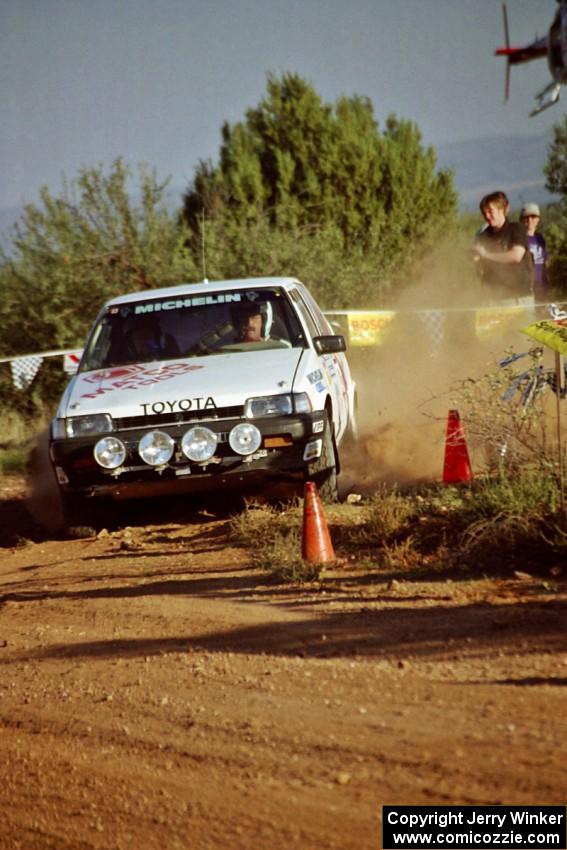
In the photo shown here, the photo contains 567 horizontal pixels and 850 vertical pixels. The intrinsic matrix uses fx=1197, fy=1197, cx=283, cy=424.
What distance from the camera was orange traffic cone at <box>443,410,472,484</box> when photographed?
341 inches

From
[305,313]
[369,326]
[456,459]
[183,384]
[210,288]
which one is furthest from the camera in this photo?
[369,326]

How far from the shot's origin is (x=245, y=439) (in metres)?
8.12

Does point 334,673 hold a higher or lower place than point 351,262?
lower

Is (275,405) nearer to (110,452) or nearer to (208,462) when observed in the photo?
(208,462)

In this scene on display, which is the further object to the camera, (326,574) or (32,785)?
(326,574)

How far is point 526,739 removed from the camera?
3959 millimetres

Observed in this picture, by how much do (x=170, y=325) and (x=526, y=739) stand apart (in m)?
5.87

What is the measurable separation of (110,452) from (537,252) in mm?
6299

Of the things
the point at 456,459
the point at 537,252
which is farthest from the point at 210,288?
the point at 537,252

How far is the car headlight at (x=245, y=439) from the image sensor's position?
8.12 meters

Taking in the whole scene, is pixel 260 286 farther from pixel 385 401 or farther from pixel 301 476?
pixel 385 401

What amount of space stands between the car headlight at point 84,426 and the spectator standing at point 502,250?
5093 millimetres

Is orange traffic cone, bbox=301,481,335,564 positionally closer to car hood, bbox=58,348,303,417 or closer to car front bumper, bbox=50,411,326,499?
car front bumper, bbox=50,411,326,499

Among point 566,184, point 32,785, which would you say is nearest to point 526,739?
point 32,785
